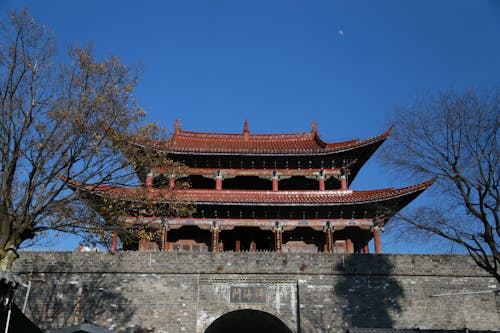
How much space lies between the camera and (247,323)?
15.6m

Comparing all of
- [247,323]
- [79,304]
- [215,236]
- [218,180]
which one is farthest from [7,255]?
[218,180]

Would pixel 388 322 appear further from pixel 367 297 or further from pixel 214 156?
pixel 214 156

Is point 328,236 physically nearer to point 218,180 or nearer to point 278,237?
point 278,237

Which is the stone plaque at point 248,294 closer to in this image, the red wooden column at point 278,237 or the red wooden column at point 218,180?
the red wooden column at point 278,237

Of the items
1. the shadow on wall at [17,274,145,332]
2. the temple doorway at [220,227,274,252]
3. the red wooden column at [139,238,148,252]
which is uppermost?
the temple doorway at [220,227,274,252]

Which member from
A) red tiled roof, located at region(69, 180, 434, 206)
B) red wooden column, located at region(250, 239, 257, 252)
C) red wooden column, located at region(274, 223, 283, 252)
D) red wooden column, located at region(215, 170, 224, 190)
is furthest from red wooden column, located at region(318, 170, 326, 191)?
red wooden column, located at region(215, 170, 224, 190)

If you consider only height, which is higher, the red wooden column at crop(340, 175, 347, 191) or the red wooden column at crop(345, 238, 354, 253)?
the red wooden column at crop(340, 175, 347, 191)

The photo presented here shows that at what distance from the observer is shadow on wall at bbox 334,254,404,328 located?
13.9m

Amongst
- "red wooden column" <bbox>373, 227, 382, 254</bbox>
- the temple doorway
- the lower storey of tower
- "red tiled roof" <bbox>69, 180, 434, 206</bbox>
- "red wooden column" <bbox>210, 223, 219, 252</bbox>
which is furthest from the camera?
the temple doorway

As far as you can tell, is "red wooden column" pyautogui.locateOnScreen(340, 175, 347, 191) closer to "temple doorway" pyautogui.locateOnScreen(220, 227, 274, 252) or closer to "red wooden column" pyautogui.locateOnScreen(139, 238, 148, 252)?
"temple doorway" pyautogui.locateOnScreen(220, 227, 274, 252)

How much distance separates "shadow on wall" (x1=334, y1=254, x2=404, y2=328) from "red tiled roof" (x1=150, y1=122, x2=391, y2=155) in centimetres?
617

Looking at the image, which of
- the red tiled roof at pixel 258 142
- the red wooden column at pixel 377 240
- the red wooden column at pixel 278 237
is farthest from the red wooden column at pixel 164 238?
the red wooden column at pixel 377 240

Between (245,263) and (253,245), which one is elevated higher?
(253,245)

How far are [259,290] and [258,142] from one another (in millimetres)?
10140
